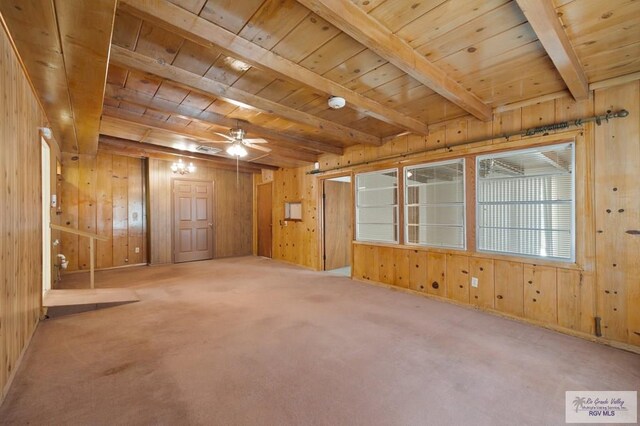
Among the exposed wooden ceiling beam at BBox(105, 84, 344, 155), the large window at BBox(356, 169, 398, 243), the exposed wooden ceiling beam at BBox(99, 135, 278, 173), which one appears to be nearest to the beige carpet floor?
the large window at BBox(356, 169, 398, 243)

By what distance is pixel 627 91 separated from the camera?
2.55 meters

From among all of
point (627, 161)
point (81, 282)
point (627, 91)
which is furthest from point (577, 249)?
point (81, 282)

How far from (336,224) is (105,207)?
5.07 meters

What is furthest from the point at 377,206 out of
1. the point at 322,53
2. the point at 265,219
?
the point at 265,219

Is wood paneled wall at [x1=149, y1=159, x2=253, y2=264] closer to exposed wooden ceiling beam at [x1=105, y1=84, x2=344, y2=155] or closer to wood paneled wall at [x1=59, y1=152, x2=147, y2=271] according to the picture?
wood paneled wall at [x1=59, y1=152, x2=147, y2=271]

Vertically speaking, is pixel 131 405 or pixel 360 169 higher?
pixel 360 169

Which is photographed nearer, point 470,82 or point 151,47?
point 151,47

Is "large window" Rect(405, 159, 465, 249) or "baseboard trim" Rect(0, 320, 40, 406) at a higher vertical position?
"large window" Rect(405, 159, 465, 249)

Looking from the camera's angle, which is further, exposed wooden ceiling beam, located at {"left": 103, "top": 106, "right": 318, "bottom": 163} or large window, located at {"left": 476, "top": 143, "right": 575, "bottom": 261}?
exposed wooden ceiling beam, located at {"left": 103, "top": 106, "right": 318, "bottom": 163}

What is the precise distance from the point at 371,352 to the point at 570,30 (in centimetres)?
281

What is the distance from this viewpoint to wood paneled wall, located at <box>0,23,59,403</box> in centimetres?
181

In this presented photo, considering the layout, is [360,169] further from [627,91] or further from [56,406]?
[56,406]

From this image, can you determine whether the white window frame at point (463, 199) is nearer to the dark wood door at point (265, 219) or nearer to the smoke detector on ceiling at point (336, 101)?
the smoke detector on ceiling at point (336, 101)

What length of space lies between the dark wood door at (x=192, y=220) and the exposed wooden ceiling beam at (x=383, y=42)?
631cm
